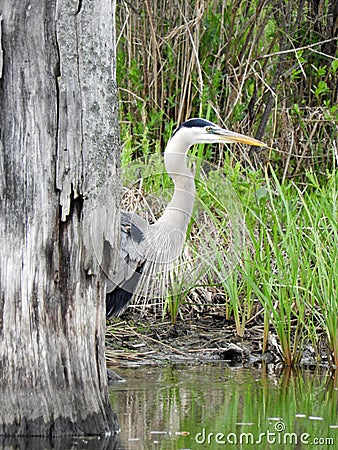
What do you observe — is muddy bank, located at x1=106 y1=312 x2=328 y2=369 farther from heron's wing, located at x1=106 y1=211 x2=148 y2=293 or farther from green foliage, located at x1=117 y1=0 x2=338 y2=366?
heron's wing, located at x1=106 y1=211 x2=148 y2=293

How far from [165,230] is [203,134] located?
65 cm

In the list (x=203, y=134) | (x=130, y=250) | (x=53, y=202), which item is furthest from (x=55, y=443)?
(x=203, y=134)

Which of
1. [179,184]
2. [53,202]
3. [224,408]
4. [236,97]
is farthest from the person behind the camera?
[236,97]

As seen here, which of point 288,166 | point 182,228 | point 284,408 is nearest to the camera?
point 284,408

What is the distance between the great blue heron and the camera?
5637 millimetres

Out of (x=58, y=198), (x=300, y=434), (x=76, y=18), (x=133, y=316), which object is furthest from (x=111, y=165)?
(x=133, y=316)

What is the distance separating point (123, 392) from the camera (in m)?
4.59

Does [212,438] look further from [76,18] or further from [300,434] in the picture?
[76,18]

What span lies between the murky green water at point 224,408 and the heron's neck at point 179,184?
2.98 feet

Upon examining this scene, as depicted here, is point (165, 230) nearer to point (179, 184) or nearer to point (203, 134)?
point (179, 184)

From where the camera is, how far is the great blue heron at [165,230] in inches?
222

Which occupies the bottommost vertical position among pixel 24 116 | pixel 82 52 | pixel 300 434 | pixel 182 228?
pixel 300 434

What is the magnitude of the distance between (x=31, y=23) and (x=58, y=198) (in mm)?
632

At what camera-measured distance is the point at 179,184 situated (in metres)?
5.56
